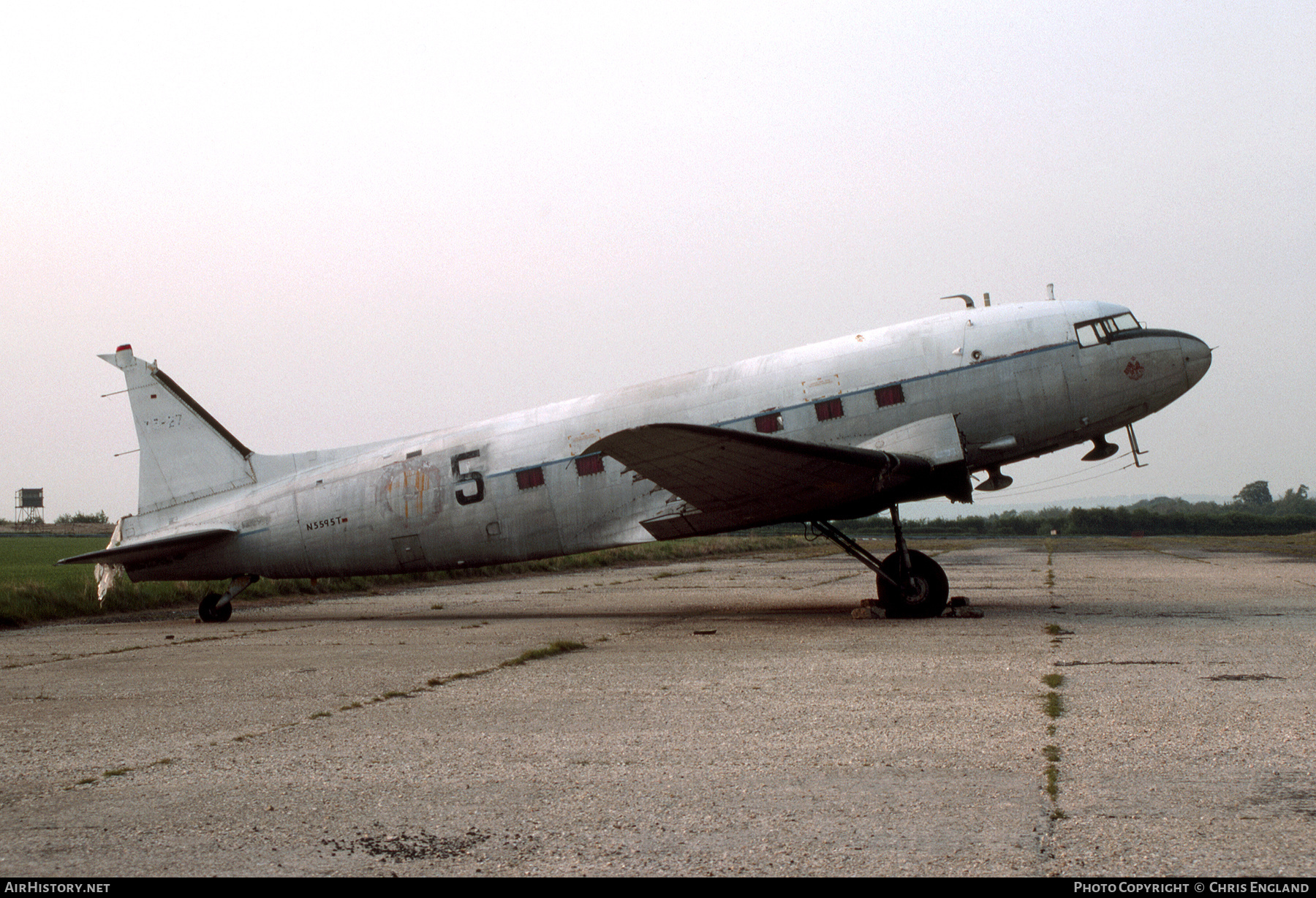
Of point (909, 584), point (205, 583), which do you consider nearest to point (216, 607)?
point (205, 583)

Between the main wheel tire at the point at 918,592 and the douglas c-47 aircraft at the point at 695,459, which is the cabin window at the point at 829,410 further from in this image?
the main wheel tire at the point at 918,592

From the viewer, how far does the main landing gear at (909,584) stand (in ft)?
48.7

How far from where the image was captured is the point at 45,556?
158 feet

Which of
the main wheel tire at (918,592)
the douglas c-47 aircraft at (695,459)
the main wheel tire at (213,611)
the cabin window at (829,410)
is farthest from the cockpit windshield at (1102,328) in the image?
the main wheel tire at (213,611)

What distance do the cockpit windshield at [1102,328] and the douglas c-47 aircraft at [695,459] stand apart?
27mm

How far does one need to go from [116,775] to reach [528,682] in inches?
155

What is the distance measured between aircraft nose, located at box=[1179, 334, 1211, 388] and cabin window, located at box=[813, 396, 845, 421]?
204 inches

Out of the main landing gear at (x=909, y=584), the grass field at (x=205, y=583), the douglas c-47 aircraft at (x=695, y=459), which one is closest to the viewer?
the douglas c-47 aircraft at (x=695, y=459)

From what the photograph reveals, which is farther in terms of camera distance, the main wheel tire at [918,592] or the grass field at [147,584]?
the grass field at [147,584]

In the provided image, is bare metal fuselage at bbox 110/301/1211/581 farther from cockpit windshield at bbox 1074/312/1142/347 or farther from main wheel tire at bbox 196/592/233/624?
main wheel tire at bbox 196/592/233/624

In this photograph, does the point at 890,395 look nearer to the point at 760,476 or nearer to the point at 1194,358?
the point at 760,476

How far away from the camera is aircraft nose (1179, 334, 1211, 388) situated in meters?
15.2

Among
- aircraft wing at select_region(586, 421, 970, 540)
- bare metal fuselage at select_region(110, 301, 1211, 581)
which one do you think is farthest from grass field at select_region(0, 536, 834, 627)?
bare metal fuselage at select_region(110, 301, 1211, 581)
